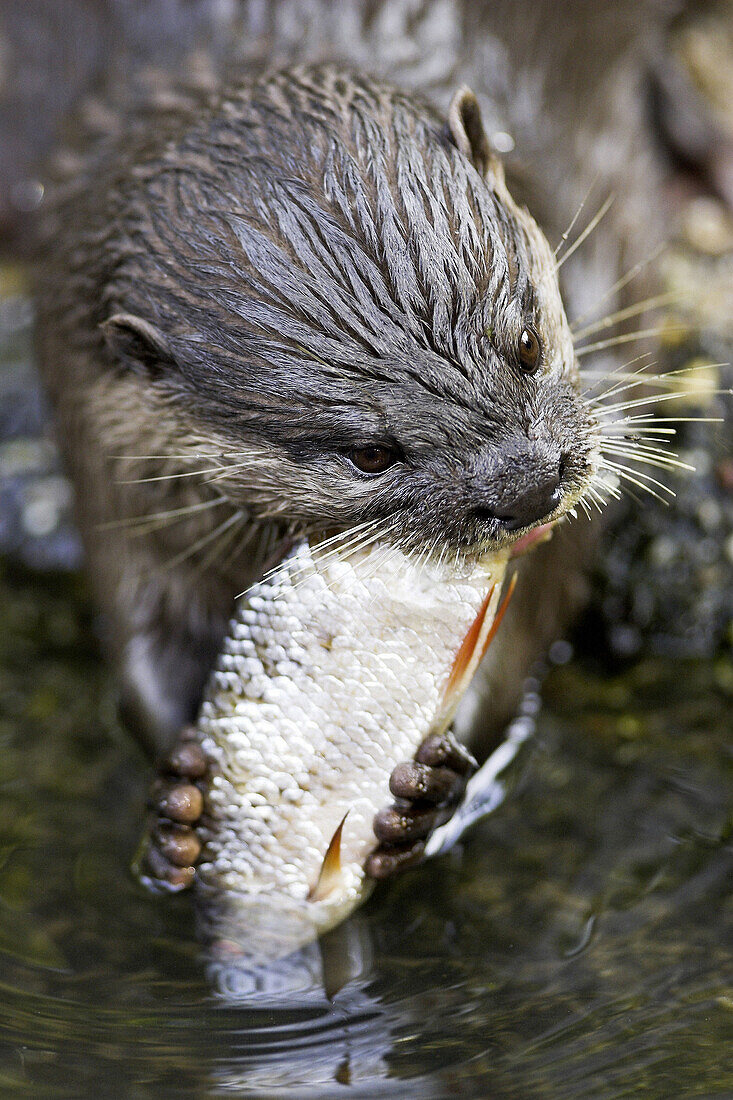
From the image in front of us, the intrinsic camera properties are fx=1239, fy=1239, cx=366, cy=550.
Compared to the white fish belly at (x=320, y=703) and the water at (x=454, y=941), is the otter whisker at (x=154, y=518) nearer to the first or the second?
the white fish belly at (x=320, y=703)

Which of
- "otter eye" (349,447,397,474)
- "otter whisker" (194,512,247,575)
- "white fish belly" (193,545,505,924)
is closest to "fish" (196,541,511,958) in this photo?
"white fish belly" (193,545,505,924)

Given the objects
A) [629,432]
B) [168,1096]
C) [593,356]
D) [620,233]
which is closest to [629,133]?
[620,233]

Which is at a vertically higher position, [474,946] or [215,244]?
[215,244]

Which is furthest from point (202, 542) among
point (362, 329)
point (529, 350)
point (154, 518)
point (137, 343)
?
point (529, 350)

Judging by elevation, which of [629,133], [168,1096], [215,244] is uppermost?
[629,133]

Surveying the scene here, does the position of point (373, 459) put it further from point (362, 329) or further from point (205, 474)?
point (205, 474)

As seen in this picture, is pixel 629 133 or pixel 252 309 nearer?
pixel 252 309

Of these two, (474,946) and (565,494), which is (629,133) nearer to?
(565,494)
